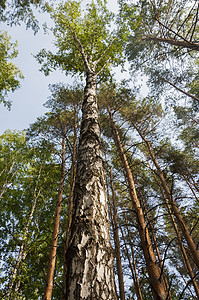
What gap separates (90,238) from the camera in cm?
123

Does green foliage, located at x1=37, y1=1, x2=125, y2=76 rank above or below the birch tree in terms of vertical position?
above

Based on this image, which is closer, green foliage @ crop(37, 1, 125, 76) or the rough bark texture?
the rough bark texture

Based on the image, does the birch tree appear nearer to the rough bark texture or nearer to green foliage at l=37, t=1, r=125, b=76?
the rough bark texture

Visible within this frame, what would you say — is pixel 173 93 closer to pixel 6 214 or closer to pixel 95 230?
pixel 95 230

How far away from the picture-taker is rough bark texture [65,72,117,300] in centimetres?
101

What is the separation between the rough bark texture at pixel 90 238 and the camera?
1010 millimetres

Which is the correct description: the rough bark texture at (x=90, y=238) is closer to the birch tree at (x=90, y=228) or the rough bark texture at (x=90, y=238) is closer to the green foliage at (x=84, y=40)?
the birch tree at (x=90, y=228)

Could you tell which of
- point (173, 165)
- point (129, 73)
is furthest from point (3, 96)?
point (173, 165)

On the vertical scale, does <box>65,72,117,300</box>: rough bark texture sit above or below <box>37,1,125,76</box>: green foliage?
below

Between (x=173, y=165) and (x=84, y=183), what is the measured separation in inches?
369

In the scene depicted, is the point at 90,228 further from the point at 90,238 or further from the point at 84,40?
the point at 84,40

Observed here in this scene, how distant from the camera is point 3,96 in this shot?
12.1 metres

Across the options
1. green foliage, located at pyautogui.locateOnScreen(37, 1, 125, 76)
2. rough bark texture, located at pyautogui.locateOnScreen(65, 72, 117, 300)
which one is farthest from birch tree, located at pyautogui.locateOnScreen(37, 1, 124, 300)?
green foliage, located at pyautogui.locateOnScreen(37, 1, 125, 76)

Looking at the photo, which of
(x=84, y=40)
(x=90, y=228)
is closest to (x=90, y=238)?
(x=90, y=228)
